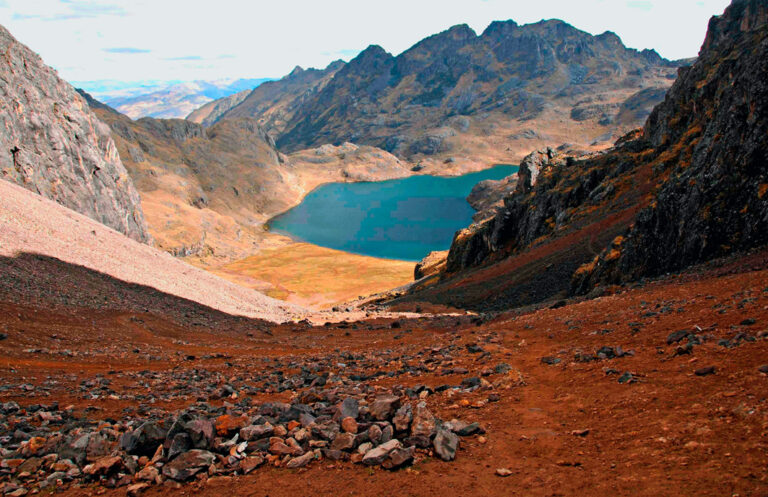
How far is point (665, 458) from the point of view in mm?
8805

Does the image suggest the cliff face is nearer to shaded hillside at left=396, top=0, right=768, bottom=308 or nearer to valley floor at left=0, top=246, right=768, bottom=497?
valley floor at left=0, top=246, right=768, bottom=497

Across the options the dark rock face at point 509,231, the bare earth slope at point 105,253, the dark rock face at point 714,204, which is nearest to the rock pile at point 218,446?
the dark rock face at point 714,204

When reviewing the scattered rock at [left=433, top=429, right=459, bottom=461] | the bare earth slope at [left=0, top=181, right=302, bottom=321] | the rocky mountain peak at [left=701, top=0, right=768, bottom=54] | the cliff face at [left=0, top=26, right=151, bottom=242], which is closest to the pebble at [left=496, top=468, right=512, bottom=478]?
the scattered rock at [left=433, top=429, right=459, bottom=461]

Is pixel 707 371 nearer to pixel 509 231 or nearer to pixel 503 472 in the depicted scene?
pixel 503 472

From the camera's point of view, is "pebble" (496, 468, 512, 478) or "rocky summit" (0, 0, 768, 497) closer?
"pebble" (496, 468, 512, 478)

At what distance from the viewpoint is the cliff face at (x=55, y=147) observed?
93.2 m

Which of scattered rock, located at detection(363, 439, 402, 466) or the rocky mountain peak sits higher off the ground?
the rocky mountain peak

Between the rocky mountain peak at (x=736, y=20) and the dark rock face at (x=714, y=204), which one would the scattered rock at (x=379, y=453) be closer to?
the dark rock face at (x=714, y=204)

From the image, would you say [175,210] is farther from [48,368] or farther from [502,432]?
[502,432]

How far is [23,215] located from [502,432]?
2116 inches

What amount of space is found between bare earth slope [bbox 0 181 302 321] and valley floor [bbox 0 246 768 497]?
15.8 m

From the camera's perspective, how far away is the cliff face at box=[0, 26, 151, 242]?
93188mm

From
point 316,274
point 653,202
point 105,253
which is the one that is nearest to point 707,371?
point 653,202

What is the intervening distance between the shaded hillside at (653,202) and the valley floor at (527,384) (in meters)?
5.49
